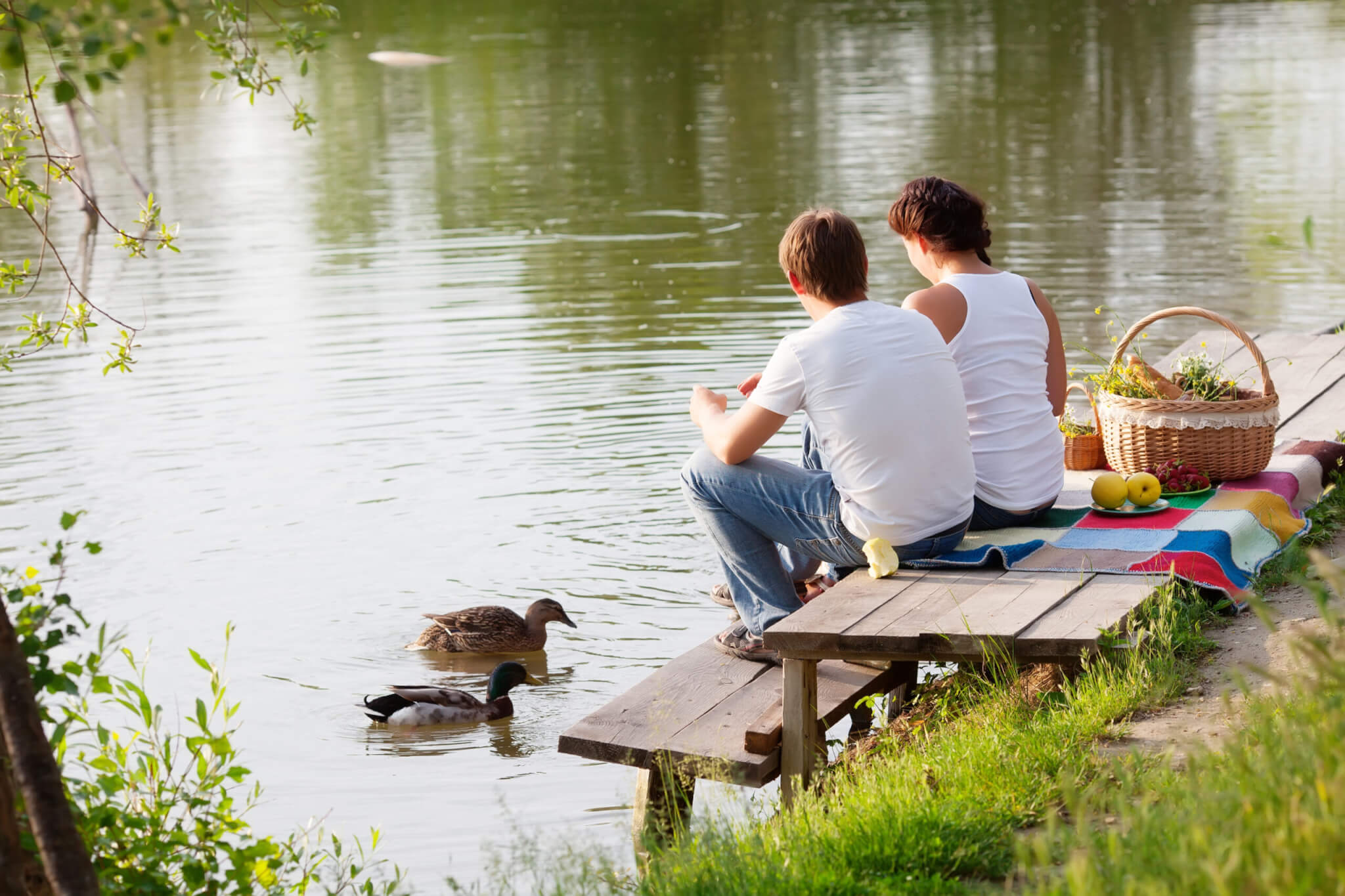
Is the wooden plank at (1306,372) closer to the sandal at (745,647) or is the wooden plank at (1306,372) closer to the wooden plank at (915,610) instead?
the wooden plank at (915,610)

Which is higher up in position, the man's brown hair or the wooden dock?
the man's brown hair

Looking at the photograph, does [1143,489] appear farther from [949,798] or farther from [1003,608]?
[949,798]

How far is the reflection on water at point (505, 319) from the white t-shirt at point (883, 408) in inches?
44.3

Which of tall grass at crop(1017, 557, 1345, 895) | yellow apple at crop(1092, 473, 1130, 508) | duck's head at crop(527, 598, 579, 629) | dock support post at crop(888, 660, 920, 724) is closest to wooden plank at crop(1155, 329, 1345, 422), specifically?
yellow apple at crop(1092, 473, 1130, 508)

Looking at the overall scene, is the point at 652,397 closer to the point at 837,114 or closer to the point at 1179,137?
the point at 1179,137

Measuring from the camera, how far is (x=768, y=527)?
5.11 metres

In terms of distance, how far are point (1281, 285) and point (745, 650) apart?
873cm

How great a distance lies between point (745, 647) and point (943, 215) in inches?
65.3

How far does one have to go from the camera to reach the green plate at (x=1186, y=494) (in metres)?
5.68

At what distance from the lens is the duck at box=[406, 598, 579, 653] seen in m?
6.35

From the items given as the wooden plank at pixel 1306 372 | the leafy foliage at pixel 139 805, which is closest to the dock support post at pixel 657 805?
the leafy foliage at pixel 139 805

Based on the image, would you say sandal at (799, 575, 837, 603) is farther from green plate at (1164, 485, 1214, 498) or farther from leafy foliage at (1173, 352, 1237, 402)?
leafy foliage at (1173, 352, 1237, 402)

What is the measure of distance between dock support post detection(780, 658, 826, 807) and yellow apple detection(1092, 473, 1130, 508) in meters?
1.53

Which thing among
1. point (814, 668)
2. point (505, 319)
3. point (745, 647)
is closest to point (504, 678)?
point (745, 647)
